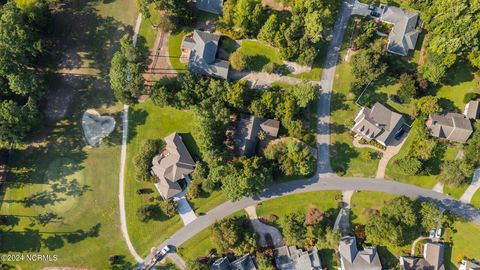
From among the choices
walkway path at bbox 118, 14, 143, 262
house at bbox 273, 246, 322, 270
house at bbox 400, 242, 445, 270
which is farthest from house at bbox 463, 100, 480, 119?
walkway path at bbox 118, 14, 143, 262

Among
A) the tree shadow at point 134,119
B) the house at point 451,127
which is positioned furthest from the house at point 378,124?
the tree shadow at point 134,119

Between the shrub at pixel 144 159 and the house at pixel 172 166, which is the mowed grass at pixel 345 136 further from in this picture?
the shrub at pixel 144 159

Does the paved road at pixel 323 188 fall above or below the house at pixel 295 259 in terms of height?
above

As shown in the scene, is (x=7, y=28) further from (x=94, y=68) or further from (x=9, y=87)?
(x=94, y=68)

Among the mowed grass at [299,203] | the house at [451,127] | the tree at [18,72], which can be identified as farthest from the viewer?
the mowed grass at [299,203]

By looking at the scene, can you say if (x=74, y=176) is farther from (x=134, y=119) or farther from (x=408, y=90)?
(x=408, y=90)

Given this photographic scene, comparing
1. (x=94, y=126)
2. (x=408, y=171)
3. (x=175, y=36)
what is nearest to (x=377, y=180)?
(x=408, y=171)

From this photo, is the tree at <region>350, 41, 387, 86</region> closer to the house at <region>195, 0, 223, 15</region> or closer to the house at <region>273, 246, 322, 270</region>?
the house at <region>195, 0, 223, 15</region>
